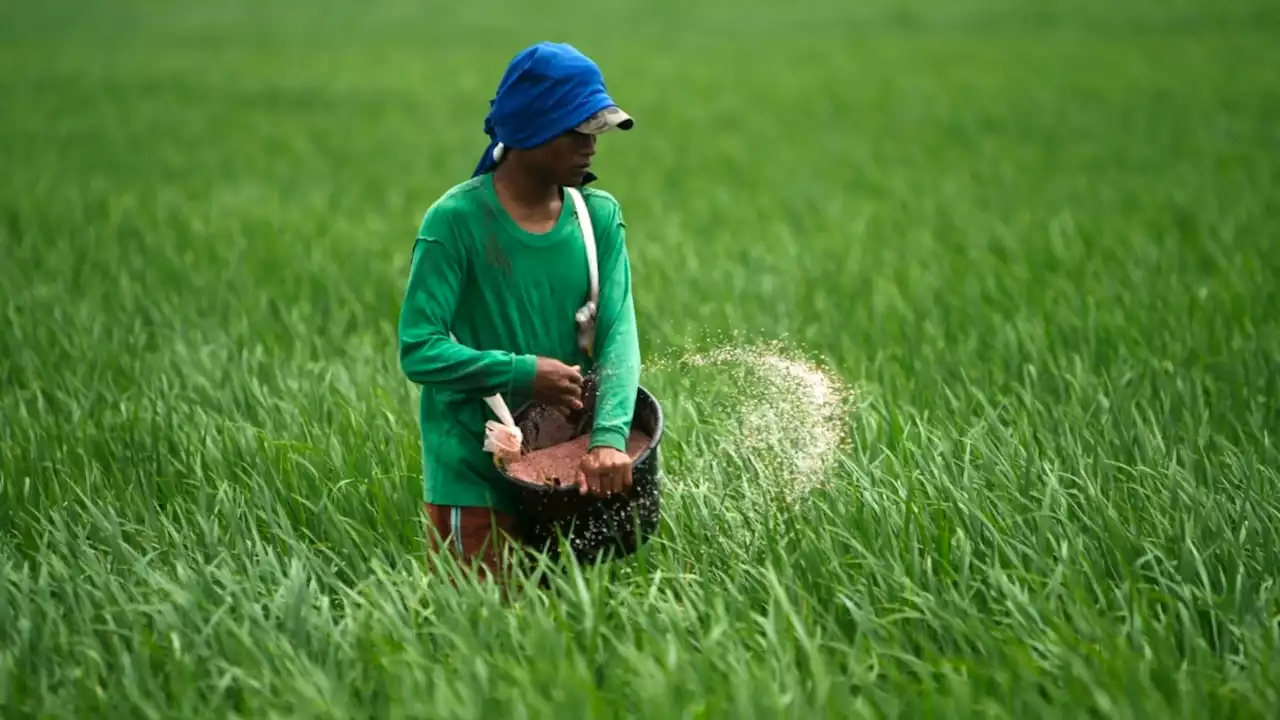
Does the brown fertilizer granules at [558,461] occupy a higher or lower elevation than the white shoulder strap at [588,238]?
lower

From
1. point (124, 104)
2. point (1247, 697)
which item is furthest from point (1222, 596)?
point (124, 104)

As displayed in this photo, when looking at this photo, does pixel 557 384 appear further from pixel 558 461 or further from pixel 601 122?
pixel 601 122

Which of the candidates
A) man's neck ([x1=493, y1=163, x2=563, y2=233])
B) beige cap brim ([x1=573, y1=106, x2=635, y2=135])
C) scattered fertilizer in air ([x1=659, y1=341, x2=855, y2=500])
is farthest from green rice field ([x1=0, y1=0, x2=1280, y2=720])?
beige cap brim ([x1=573, y1=106, x2=635, y2=135])

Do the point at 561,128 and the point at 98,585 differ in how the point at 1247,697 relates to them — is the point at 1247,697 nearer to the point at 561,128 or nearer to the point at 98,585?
the point at 561,128

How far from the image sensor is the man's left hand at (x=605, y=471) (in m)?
2.47

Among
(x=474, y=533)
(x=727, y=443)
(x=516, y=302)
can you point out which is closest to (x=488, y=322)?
(x=516, y=302)

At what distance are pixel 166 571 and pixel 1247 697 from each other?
2048mm

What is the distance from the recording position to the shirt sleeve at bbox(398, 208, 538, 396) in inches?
98.3

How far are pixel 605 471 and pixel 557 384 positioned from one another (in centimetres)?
17

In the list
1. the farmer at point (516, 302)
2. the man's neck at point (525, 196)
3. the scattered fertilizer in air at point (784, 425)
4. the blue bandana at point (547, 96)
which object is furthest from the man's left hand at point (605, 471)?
the scattered fertilizer in air at point (784, 425)

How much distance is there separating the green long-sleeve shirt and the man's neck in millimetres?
20

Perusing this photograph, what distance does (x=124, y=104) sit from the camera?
14.8 m

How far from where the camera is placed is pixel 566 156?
2543 mm

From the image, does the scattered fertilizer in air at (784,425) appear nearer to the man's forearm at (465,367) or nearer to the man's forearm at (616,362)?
the man's forearm at (616,362)
